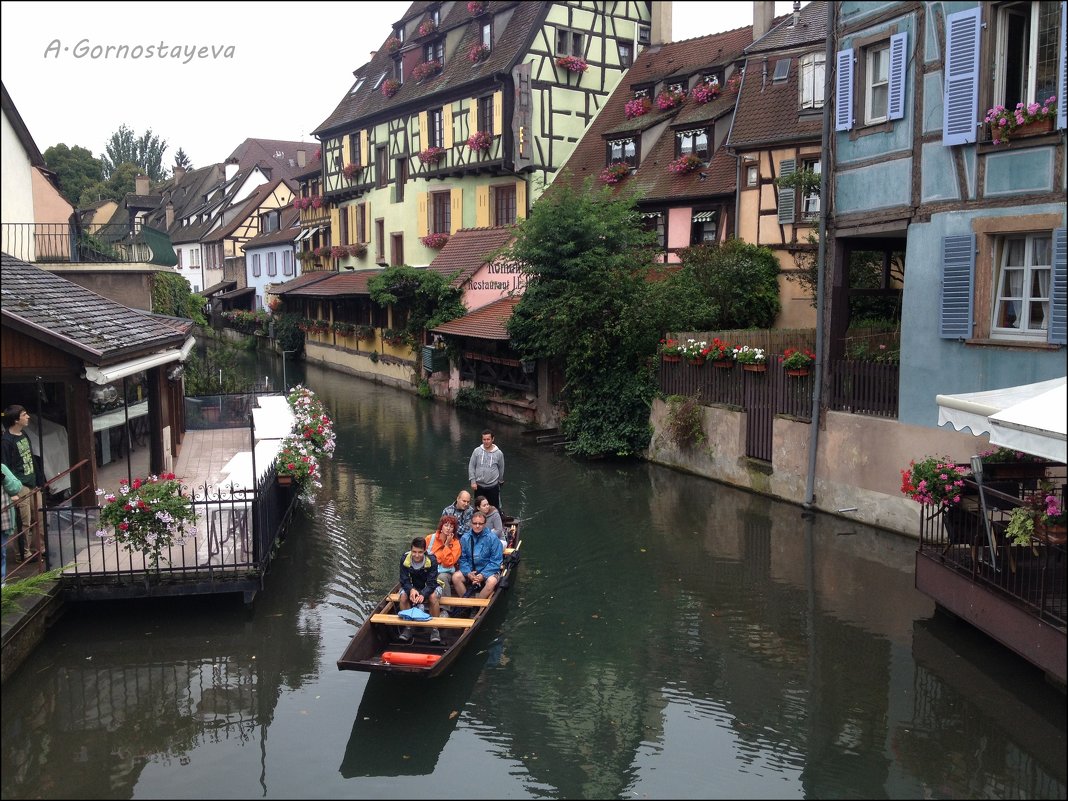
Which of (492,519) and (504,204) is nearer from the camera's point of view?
(492,519)

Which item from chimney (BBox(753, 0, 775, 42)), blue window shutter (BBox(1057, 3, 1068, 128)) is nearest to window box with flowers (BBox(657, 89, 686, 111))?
chimney (BBox(753, 0, 775, 42))

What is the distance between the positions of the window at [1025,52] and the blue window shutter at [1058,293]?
190 centimetres

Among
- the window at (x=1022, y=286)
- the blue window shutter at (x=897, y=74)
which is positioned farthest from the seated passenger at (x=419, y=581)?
the blue window shutter at (x=897, y=74)

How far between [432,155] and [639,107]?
8290 mm

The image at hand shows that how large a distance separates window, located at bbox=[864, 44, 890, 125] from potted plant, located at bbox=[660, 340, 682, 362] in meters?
6.35

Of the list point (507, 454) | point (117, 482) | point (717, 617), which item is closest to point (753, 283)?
point (507, 454)

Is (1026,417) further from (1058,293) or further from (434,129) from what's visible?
(434,129)

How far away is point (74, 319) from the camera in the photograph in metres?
12.2

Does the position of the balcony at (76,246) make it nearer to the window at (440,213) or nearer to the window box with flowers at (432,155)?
the window box with flowers at (432,155)

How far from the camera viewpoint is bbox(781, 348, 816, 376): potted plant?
1608 centimetres

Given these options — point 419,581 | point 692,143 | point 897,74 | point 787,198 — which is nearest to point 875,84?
point 897,74

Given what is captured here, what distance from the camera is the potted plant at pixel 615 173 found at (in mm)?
28203

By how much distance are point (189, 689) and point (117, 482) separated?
4.86m

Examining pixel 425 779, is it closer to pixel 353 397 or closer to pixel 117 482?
pixel 117 482
